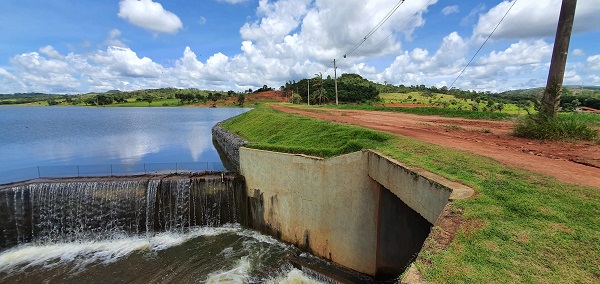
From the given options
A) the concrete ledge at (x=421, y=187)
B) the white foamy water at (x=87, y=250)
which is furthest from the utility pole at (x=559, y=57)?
the white foamy water at (x=87, y=250)

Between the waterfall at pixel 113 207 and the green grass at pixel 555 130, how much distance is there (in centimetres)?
1135

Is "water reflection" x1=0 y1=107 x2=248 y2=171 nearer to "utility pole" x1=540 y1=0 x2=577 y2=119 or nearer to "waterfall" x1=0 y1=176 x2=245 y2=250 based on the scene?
"waterfall" x1=0 y1=176 x2=245 y2=250

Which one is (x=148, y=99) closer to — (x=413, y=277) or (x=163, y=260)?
(x=163, y=260)

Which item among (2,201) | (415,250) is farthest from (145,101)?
Result: (415,250)

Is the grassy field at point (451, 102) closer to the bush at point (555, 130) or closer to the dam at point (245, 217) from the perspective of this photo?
the bush at point (555, 130)

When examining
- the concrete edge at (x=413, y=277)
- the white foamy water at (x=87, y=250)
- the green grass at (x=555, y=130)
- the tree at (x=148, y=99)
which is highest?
the tree at (x=148, y=99)

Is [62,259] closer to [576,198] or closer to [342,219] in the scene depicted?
[342,219]

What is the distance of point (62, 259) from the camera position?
1099 centimetres

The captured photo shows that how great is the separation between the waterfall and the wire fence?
75.3 inches

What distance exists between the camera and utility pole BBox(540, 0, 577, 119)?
34.8 ft

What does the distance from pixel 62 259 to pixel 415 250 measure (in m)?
12.1

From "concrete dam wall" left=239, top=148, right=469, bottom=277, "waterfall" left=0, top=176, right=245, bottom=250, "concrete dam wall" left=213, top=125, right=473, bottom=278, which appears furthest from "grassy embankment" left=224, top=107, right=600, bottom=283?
"waterfall" left=0, top=176, right=245, bottom=250

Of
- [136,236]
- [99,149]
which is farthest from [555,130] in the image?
[99,149]

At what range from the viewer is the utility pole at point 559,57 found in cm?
1059
